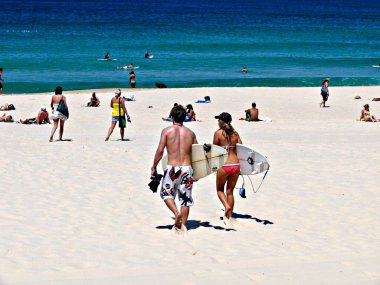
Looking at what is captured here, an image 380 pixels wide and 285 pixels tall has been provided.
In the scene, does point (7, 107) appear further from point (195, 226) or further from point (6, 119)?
point (195, 226)

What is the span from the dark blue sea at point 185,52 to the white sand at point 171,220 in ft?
88.1

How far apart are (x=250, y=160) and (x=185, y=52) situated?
56.8 m

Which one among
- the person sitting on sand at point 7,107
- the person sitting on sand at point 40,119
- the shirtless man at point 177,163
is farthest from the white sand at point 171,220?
the person sitting on sand at point 7,107

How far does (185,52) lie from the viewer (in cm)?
6656

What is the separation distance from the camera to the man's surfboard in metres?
9.73

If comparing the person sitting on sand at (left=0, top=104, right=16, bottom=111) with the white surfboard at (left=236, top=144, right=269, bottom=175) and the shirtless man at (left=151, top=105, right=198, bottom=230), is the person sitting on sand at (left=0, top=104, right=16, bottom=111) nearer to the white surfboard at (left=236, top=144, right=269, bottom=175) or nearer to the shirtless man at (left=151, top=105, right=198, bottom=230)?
the white surfboard at (left=236, top=144, right=269, bottom=175)

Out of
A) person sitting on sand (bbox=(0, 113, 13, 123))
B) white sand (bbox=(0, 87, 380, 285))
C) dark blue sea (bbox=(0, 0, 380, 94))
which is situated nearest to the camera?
white sand (bbox=(0, 87, 380, 285))

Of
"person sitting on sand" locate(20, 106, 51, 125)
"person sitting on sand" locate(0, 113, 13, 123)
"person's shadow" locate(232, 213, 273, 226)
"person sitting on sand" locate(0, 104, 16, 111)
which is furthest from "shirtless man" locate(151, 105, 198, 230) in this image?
"person sitting on sand" locate(0, 104, 16, 111)

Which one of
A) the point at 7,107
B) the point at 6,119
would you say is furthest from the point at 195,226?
the point at 7,107

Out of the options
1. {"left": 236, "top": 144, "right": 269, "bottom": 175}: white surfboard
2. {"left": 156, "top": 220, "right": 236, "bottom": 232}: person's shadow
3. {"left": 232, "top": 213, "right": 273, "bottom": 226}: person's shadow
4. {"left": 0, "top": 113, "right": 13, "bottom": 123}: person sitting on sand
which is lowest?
{"left": 0, "top": 113, "right": 13, "bottom": 123}: person sitting on sand

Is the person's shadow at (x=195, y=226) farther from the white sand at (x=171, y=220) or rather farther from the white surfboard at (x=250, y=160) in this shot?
the white surfboard at (x=250, y=160)

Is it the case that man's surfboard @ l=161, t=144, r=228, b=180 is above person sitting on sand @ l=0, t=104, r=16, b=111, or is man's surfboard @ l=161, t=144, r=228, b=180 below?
above

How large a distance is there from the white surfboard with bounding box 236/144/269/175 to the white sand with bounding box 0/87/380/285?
A: 0.69 metres

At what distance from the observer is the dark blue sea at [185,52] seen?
4684 cm
